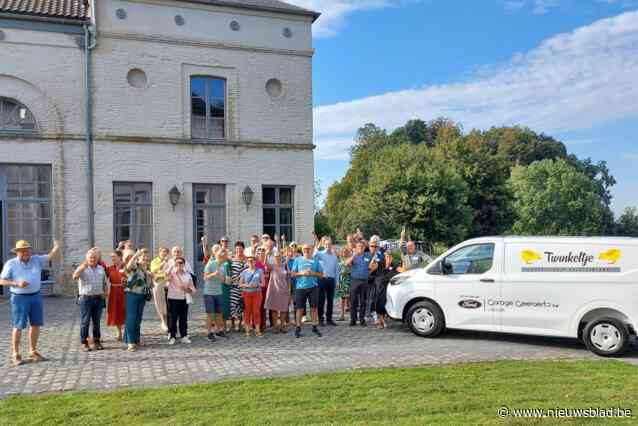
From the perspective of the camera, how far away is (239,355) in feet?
29.2

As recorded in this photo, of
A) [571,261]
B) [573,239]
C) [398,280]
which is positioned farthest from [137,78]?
[571,261]

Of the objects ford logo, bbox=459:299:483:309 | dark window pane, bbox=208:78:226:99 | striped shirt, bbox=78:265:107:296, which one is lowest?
ford logo, bbox=459:299:483:309

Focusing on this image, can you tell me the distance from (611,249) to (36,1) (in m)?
16.3

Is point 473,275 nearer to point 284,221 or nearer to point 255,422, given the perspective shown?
point 255,422

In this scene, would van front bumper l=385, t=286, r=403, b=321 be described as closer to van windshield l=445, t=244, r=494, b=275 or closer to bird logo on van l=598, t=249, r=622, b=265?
van windshield l=445, t=244, r=494, b=275

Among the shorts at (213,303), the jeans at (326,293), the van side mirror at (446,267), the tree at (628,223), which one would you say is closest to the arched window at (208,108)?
the jeans at (326,293)

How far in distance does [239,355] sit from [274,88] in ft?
37.8

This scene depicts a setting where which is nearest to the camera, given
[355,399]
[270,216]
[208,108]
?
[355,399]

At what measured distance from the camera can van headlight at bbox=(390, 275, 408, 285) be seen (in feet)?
35.3

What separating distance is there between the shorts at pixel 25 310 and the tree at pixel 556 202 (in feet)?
182

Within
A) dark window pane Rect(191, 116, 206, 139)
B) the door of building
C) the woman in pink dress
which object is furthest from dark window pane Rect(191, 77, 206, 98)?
the woman in pink dress

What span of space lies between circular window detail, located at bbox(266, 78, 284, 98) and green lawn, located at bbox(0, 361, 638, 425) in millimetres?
12605

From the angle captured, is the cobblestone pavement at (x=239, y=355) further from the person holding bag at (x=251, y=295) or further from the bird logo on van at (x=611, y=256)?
the bird logo on van at (x=611, y=256)

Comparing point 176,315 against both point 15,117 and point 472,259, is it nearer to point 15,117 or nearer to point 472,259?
point 472,259
